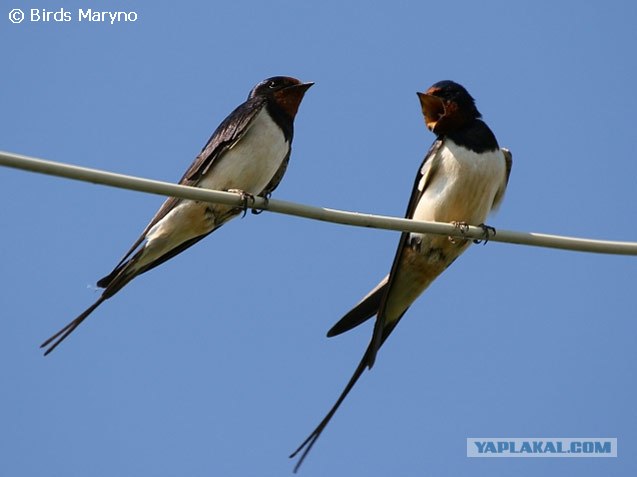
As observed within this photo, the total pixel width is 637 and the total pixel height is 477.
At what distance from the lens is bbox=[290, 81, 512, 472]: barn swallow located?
5145 millimetres

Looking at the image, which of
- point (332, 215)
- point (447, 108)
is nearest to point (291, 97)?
point (447, 108)

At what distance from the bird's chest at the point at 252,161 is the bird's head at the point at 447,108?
69cm

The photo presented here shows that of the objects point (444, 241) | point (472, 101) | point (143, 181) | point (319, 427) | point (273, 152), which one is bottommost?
point (319, 427)

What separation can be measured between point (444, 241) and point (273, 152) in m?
0.88

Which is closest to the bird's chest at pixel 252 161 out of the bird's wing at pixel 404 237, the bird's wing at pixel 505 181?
the bird's wing at pixel 404 237

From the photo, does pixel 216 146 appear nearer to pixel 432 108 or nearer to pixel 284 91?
pixel 284 91

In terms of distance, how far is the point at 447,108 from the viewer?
17.7 feet

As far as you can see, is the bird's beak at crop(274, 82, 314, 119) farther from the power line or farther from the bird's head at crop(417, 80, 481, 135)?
the power line

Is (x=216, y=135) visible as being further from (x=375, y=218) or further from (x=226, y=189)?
(x=375, y=218)

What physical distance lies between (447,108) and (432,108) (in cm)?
7

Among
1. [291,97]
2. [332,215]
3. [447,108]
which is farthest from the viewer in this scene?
[291,97]

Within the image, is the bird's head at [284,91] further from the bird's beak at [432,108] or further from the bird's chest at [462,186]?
the bird's chest at [462,186]

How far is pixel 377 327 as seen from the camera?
5203 mm

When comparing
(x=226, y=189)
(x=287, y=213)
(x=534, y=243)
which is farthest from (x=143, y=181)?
(x=226, y=189)
